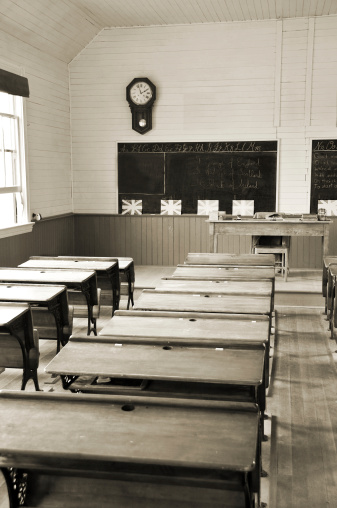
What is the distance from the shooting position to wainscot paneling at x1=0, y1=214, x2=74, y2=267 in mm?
7137

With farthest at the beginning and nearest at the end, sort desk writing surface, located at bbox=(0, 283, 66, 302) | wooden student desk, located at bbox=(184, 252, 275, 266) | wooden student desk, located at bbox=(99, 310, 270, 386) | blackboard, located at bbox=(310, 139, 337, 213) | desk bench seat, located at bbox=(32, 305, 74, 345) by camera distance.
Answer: blackboard, located at bbox=(310, 139, 337, 213)
wooden student desk, located at bbox=(184, 252, 275, 266)
desk bench seat, located at bbox=(32, 305, 74, 345)
desk writing surface, located at bbox=(0, 283, 66, 302)
wooden student desk, located at bbox=(99, 310, 270, 386)

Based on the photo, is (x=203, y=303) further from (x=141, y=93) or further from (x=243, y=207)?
(x=141, y=93)

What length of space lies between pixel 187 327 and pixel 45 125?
233 inches

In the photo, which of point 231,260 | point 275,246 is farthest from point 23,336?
point 275,246

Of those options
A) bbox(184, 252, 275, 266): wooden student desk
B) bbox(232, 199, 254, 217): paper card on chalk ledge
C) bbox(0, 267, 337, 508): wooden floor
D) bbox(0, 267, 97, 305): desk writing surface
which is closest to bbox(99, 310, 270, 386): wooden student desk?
bbox(0, 267, 337, 508): wooden floor

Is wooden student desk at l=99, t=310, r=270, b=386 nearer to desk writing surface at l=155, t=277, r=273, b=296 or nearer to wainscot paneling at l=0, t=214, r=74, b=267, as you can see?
desk writing surface at l=155, t=277, r=273, b=296

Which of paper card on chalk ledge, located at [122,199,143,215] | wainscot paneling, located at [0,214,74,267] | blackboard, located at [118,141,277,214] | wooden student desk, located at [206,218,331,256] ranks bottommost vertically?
wainscot paneling, located at [0,214,74,267]

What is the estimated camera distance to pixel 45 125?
27.1 feet

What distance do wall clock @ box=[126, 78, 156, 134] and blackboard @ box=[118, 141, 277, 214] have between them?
1.10 feet

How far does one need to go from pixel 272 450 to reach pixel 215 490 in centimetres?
150

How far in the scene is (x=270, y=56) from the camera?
8.47 metres

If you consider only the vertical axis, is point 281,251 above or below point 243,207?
below

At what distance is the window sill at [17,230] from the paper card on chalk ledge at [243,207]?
10.4 ft

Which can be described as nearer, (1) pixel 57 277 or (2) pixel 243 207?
(1) pixel 57 277
